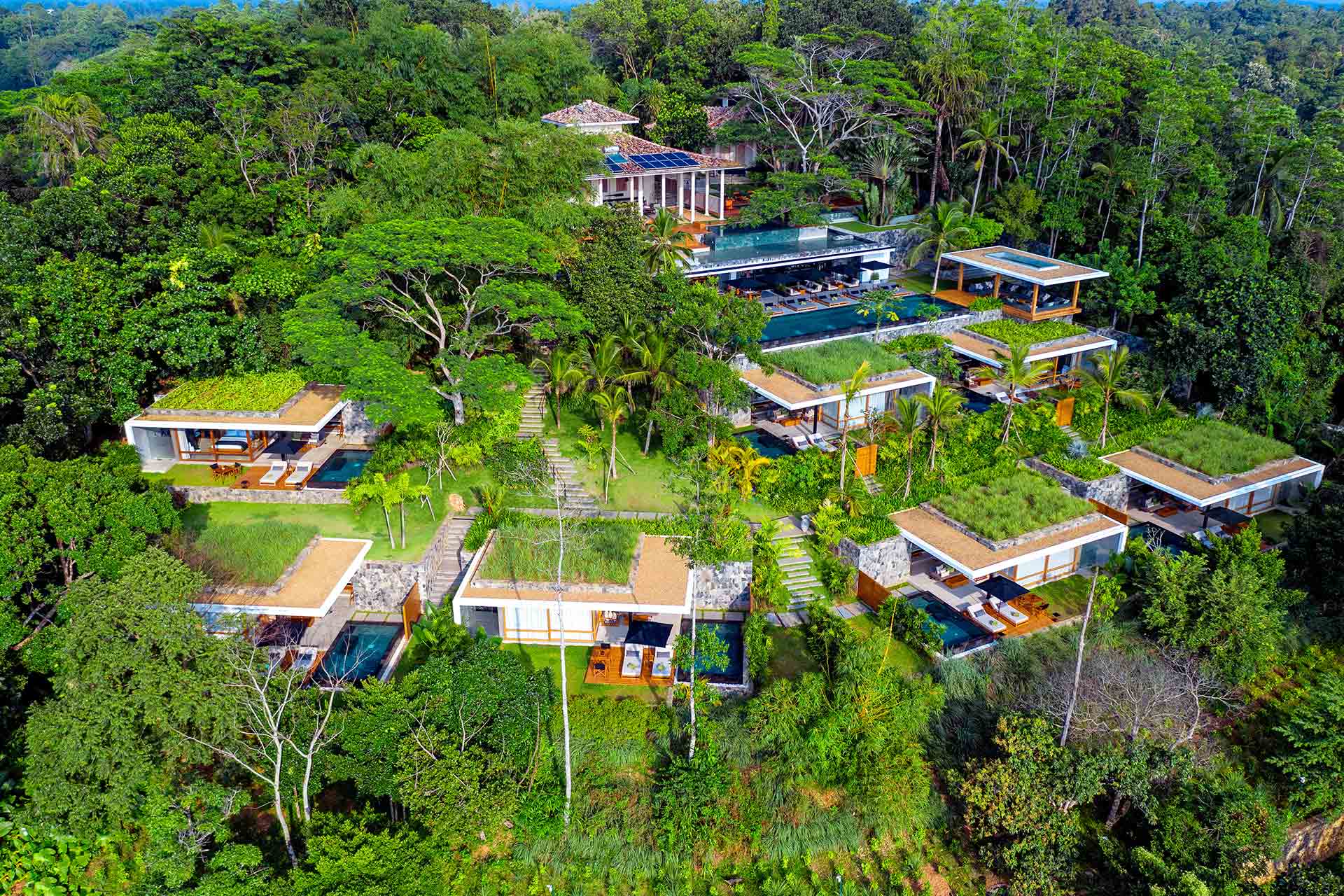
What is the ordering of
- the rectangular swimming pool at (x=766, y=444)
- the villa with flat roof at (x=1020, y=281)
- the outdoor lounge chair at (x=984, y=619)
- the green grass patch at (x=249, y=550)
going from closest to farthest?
the green grass patch at (x=249, y=550)
the outdoor lounge chair at (x=984, y=619)
the rectangular swimming pool at (x=766, y=444)
the villa with flat roof at (x=1020, y=281)

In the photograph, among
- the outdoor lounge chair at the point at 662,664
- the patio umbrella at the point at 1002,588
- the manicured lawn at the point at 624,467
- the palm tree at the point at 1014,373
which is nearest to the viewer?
the outdoor lounge chair at the point at 662,664

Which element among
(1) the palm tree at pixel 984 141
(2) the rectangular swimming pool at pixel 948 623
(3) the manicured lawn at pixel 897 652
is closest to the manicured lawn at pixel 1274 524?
(2) the rectangular swimming pool at pixel 948 623

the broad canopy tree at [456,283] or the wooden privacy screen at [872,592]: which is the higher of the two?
the broad canopy tree at [456,283]

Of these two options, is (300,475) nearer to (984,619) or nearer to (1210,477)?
(984,619)

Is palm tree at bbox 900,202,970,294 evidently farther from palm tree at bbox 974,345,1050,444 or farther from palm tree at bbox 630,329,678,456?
palm tree at bbox 630,329,678,456

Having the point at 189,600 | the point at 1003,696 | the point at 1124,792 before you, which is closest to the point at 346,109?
the point at 189,600

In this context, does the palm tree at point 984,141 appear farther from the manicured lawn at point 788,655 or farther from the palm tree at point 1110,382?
the manicured lawn at point 788,655

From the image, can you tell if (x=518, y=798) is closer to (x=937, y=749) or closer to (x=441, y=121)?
(x=937, y=749)
